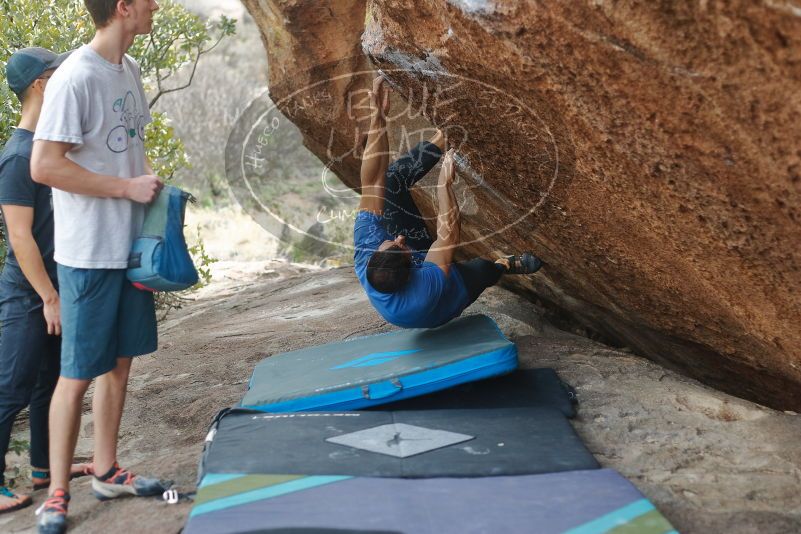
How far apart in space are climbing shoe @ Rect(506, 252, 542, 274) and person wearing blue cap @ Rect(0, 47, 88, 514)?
94.8 inches

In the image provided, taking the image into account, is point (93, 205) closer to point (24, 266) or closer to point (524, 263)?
point (24, 266)

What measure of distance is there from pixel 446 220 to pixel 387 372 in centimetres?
90

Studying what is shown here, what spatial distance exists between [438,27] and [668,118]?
109 centimetres

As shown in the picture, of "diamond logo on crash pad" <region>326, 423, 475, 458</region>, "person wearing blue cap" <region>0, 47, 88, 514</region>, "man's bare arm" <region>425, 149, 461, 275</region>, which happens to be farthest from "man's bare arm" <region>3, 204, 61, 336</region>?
"man's bare arm" <region>425, 149, 461, 275</region>

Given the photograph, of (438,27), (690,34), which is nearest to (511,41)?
(438,27)

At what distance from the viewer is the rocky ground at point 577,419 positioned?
2877 millimetres

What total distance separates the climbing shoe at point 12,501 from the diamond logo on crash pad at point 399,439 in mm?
1225

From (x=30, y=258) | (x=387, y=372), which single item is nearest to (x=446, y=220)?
(x=387, y=372)

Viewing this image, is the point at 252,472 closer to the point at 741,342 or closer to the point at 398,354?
the point at 398,354

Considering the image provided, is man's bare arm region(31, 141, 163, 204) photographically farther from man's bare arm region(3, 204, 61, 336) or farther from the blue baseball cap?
the blue baseball cap

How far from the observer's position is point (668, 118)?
262cm

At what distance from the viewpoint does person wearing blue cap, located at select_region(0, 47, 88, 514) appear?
3113mm

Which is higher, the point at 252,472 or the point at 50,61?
the point at 50,61

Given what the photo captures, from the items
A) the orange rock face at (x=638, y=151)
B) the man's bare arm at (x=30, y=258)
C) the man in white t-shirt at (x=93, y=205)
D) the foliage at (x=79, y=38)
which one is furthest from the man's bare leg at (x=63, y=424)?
the foliage at (x=79, y=38)
